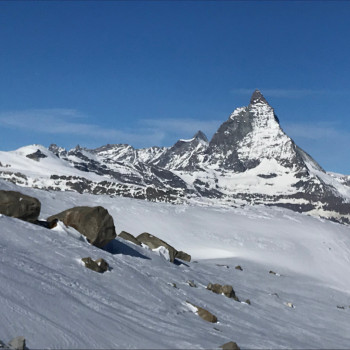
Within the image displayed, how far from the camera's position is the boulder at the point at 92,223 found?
2655 centimetres

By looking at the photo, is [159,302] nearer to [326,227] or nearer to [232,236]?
[232,236]

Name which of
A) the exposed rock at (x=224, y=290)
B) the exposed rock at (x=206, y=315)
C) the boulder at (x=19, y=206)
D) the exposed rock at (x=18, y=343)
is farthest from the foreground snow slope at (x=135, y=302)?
the boulder at (x=19, y=206)

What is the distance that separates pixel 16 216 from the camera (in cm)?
2486

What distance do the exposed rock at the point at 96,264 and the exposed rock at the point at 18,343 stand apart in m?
9.64

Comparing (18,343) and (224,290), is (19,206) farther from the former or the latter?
(18,343)

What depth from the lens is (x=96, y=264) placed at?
66.8 feet

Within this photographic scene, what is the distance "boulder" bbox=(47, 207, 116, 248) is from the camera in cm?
2655

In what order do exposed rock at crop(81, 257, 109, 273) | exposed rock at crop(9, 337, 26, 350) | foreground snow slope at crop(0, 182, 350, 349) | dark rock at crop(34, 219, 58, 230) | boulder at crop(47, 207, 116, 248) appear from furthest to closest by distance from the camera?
boulder at crop(47, 207, 116, 248) → dark rock at crop(34, 219, 58, 230) → exposed rock at crop(81, 257, 109, 273) → foreground snow slope at crop(0, 182, 350, 349) → exposed rock at crop(9, 337, 26, 350)

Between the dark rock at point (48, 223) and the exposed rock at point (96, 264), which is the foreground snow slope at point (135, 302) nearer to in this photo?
the exposed rock at point (96, 264)

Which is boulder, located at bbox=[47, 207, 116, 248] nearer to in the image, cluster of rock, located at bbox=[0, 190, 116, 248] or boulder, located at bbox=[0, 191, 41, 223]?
cluster of rock, located at bbox=[0, 190, 116, 248]

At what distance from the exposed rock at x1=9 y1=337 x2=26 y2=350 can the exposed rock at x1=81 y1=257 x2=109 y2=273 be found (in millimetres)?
9641

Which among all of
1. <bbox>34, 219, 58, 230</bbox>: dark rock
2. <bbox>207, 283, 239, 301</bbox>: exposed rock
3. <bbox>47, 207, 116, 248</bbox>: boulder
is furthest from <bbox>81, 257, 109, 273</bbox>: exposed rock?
<bbox>207, 283, 239, 301</bbox>: exposed rock

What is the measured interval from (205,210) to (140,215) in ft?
52.4

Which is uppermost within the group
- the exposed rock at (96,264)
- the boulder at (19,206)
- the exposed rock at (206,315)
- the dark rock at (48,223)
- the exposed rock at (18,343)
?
the boulder at (19,206)
